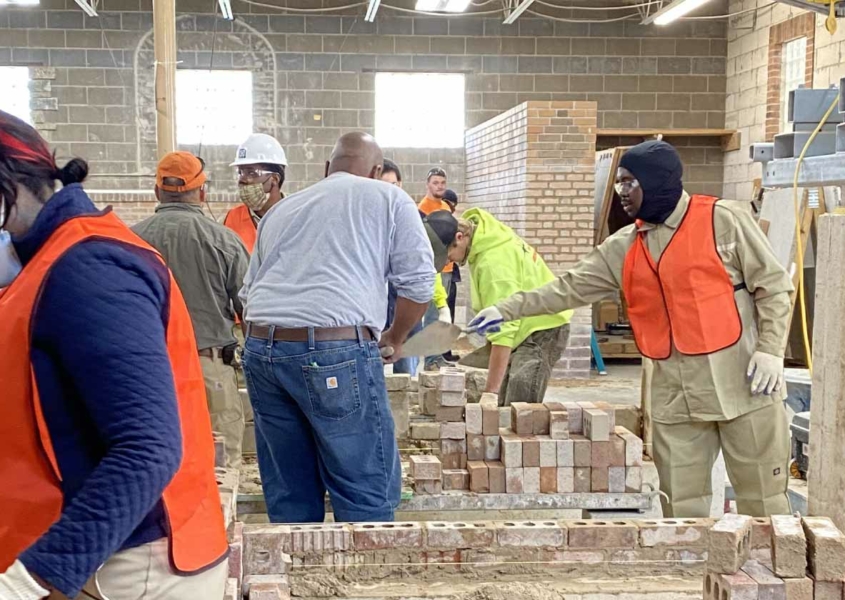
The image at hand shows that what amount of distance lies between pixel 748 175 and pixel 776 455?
10055mm

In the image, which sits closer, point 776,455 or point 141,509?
point 141,509

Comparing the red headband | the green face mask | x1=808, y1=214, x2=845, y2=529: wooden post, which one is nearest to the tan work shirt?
x1=808, y1=214, x2=845, y2=529: wooden post

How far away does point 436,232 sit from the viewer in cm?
526

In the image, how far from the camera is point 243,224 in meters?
5.76

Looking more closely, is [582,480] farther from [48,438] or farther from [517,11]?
[517,11]

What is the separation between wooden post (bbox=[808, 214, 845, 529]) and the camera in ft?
9.51

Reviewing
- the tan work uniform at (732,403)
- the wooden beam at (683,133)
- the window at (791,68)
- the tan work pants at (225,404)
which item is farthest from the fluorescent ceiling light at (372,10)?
the tan work uniform at (732,403)

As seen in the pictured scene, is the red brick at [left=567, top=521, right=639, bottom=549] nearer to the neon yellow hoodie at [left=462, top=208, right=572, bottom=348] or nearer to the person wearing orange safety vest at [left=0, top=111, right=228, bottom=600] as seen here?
the person wearing orange safety vest at [left=0, top=111, right=228, bottom=600]

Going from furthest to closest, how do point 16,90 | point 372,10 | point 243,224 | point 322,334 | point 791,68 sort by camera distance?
1. point 16,90
2. point 372,10
3. point 791,68
4. point 243,224
5. point 322,334

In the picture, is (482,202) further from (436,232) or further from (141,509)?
(141,509)

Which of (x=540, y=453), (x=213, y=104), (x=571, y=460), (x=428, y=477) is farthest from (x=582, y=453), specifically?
(x=213, y=104)

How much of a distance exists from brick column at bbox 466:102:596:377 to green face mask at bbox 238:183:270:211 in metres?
4.77

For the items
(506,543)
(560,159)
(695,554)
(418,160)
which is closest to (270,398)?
(506,543)

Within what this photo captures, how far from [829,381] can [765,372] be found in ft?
1.87
